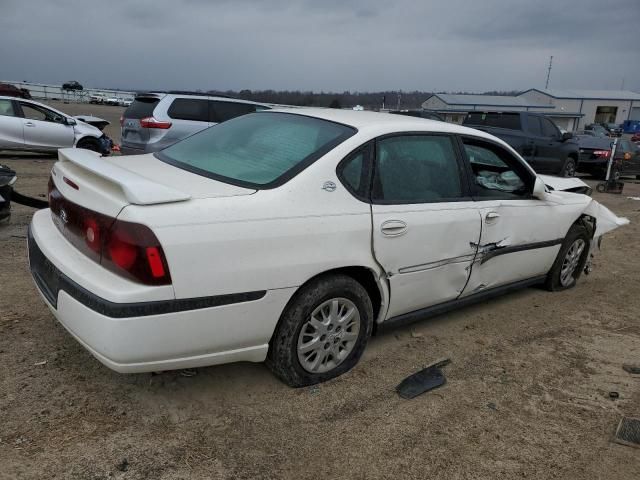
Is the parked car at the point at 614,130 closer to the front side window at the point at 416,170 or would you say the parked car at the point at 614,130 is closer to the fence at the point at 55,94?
the front side window at the point at 416,170

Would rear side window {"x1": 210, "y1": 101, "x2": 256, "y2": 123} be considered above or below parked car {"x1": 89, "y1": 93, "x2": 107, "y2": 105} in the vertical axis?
above

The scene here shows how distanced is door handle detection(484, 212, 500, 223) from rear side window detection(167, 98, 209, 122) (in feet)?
23.8

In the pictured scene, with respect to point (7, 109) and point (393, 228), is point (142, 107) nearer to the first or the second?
point (7, 109)

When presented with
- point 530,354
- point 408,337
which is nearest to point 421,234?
point 408,337

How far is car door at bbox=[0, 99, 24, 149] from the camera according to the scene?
1159cm

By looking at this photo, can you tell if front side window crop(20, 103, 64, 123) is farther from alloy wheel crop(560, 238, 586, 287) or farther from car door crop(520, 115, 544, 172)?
alloy wheel crop(560, 238, 586, 287)

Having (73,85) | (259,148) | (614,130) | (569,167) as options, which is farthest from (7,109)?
(73,85)

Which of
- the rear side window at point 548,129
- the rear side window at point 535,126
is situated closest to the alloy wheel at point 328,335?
the rear side window at point 535,126

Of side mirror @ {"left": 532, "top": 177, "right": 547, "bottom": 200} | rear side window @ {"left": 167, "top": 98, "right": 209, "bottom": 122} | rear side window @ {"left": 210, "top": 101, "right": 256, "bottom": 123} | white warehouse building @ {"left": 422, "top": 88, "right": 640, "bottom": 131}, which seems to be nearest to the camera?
side mirror @ {"left": 532, "top": 177, "right": 547, "bottom": 200}

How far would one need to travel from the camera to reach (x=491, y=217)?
152 inches

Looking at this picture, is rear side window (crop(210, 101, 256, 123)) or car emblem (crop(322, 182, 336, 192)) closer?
car emblem (crop(322, 182, 336, 192))

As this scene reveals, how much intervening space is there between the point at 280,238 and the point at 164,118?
24.9ft

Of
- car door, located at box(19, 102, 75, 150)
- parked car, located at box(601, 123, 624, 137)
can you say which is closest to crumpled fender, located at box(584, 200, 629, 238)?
parked car, located at box(601, 123, 624, 137)

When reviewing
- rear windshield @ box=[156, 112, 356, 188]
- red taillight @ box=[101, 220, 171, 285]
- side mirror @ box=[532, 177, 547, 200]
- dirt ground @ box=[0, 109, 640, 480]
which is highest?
rear windshield @ box=[156, 112, 356, 188]
